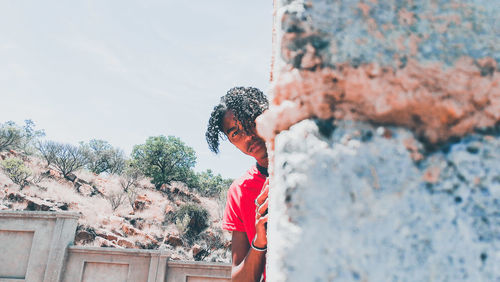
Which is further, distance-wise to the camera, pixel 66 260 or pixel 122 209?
pixel 122 209

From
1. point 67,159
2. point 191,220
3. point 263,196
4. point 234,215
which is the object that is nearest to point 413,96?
point 263,196

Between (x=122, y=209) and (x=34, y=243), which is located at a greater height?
(x=122, y=209)

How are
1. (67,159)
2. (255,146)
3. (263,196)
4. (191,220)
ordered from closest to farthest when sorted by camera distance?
(263,196), (255,146), (191,220), (67,159)

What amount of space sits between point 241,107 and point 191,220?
18945mm

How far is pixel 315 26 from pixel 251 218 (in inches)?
50.3

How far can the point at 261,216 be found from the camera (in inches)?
43.6

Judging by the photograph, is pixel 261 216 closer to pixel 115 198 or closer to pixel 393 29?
pixel 393 29

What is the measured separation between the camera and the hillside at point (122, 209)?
634 inches

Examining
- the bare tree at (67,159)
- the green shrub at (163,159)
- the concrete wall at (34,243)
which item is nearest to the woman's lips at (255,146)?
the concrete wall at (34,243)

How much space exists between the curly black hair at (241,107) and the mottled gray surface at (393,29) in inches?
47.9

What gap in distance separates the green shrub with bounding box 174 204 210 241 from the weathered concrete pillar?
19.6 meters

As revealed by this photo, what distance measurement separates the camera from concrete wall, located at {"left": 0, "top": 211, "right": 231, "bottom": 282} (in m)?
8.55

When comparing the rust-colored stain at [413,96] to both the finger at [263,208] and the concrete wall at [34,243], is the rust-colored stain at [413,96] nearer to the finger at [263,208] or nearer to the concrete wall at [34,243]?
the finger at [263,208]

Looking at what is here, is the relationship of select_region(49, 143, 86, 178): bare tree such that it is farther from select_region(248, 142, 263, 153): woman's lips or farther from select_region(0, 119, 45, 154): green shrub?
select_region(248, 142, 263, 153): woman's lips
